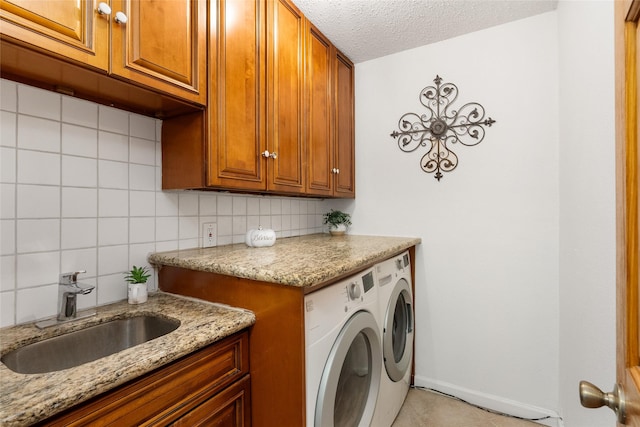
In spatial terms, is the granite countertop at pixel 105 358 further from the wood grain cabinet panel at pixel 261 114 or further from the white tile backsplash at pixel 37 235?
the wood grain cabinet panel at pixel 261 114

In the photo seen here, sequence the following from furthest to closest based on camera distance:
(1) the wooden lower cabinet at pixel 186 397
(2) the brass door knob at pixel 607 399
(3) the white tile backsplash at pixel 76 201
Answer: (3) the white tile backsplash at pixel 76 201 < (1) the wooden lower cabinet at pixel 186 397 < (2) the brass door knob at pixel 607 399

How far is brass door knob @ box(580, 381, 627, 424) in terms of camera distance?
517 millimetres

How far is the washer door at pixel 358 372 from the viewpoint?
1144 mm

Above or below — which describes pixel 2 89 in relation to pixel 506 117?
below

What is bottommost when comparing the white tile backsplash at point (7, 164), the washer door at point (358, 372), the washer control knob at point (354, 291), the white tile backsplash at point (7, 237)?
the washer door at point (358, 372)

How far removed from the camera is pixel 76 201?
1.08 meters

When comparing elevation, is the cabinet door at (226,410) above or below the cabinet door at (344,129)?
below

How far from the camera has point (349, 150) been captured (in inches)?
88.7

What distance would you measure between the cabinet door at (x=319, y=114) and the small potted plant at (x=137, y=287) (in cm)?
98

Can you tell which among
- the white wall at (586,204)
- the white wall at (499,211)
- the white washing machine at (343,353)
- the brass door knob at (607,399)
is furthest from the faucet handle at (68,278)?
the white wall at (499,211)

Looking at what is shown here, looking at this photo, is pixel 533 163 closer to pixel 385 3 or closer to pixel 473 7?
pixel 473 7

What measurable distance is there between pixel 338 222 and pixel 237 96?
1.24m

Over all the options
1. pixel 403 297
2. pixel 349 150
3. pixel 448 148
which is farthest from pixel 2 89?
pixel 448 148

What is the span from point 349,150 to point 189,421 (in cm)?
188
